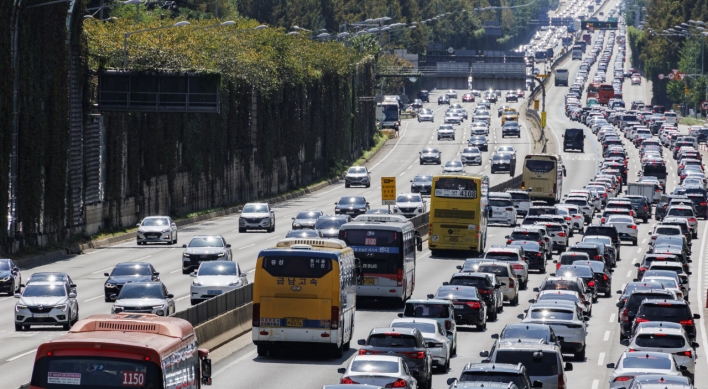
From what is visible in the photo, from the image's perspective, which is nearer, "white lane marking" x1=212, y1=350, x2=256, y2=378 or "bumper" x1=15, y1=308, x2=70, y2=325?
"white lane marking" x1=212, y1=350, x2=256, y2=378

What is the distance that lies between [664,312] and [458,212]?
21.7 m

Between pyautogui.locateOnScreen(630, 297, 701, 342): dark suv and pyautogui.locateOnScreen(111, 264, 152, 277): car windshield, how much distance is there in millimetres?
16265

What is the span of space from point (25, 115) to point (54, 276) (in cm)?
2376

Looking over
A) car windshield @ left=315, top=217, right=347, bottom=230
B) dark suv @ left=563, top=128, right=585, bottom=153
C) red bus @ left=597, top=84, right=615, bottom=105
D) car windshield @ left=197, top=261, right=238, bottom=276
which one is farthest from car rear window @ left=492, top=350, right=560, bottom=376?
red bus @ left=597, top=84, right=615, bottom=105

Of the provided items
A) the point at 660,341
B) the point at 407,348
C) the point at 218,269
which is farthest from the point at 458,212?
the point at 407,348

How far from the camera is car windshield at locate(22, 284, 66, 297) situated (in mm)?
39656

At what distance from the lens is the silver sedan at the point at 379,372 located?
25.9 m

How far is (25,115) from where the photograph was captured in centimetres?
6378

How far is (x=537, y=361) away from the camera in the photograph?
27.8 metres

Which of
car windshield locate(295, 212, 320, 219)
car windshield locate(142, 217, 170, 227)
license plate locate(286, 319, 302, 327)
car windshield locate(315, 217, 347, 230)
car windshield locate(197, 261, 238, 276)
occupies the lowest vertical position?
car windshield locate(142, 217, 170, 227)

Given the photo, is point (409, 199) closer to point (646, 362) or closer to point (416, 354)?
point (416, 354)

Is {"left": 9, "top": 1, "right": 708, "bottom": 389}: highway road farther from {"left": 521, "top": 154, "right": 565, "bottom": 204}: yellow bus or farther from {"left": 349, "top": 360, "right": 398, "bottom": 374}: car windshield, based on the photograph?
{"left": 521, "top": 154, "right": 565, "bottom": 204}: yellow bus

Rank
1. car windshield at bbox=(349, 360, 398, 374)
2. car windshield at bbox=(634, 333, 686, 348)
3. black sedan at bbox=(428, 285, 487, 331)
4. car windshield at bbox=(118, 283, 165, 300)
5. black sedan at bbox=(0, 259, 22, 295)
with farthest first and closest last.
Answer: black sedan at bbox=(0, 259, 22, 295) < black sedan at bbox=(428, 285, 487, 331) < car windshield at bbox=(118, 283, 165, 300) < car windshield at bbox=(634, 333, 686, 348) < car windshield at bbox=(349, 360, 398, 374)

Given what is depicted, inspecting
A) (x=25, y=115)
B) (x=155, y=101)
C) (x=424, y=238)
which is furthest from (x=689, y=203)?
(x=25, y=115)
